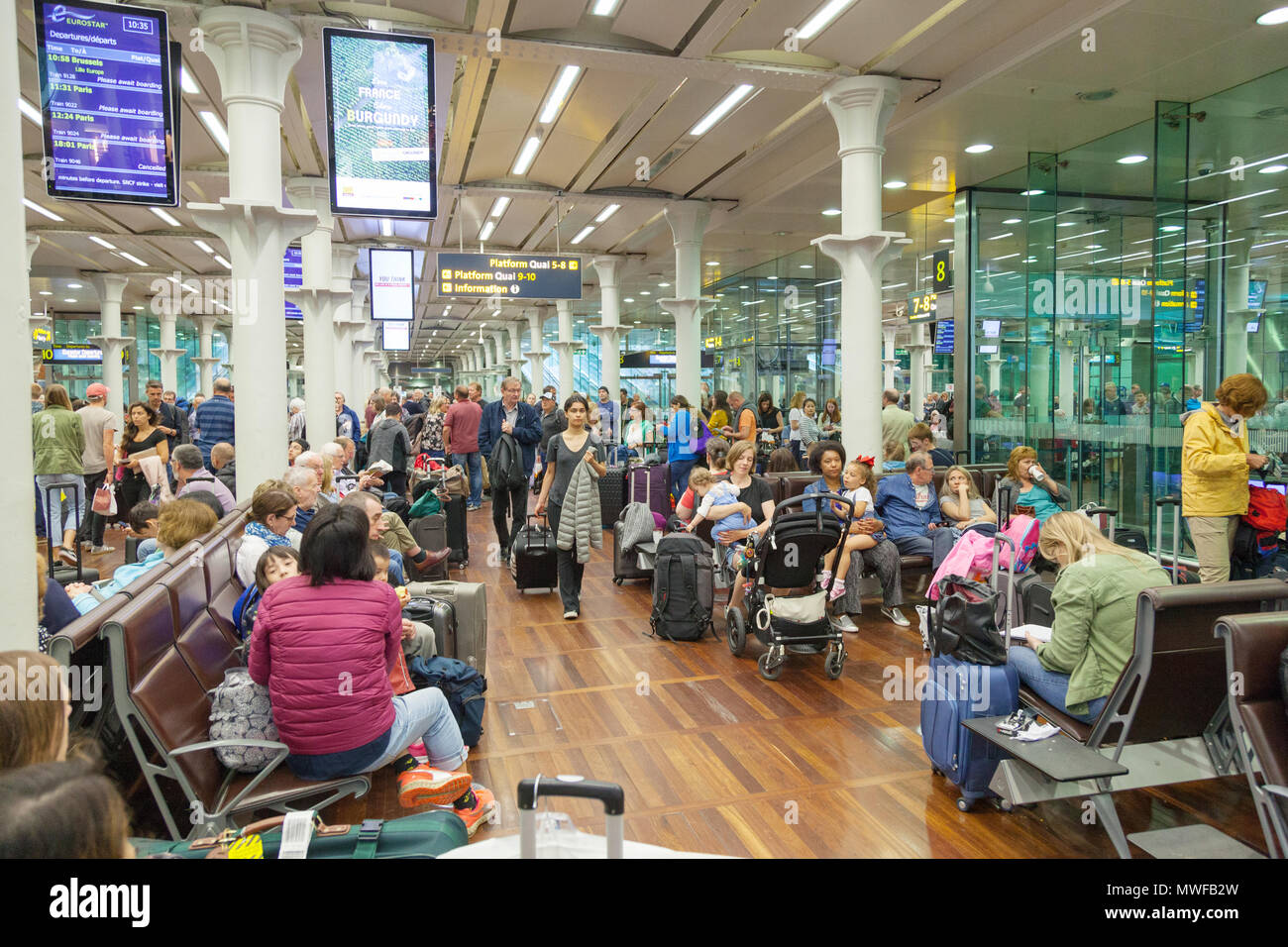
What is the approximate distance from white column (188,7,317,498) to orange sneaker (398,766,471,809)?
16.1ft

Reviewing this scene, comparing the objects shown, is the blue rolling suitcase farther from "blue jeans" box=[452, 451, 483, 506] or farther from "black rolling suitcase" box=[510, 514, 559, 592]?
"blue jeans" box=[452, 451, 483, 506]

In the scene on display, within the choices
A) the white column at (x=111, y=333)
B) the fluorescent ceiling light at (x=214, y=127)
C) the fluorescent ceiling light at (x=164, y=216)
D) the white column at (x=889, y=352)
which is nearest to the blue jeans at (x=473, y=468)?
the fluorescent ceiling light at (x=214, y=127)

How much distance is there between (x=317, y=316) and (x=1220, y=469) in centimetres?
1091

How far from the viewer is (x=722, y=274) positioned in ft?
77.2

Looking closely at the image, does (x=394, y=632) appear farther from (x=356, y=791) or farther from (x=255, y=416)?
(x=255, y=416)

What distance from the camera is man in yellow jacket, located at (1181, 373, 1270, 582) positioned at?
5559mm

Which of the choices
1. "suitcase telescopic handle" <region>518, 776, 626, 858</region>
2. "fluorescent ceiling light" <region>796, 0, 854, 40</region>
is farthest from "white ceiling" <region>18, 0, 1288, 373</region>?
"suitcase telescopic handle" <region>518, 776, 626, 858</region>

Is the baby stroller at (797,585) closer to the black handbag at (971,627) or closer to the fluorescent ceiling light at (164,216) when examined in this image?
the black handbag at (971,627)

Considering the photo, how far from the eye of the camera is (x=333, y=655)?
303 cm

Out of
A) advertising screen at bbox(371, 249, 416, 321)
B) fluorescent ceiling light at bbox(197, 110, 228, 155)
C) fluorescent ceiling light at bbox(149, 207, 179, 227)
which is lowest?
advertising screen at bbox(371, 249, 416, 321)

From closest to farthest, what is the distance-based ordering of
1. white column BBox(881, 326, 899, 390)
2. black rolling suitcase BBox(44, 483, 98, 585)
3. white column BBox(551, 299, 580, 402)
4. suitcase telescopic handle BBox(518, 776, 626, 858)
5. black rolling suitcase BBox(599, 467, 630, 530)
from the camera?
suitcase telescopic handle BBox(518, 776, 626, 858)
black rolling suitcase BBox(44, 483, 98, 585)
black rolling suitcase BBox(599, 467, 630, 530)
white column BBox(551, 299, 580, 402)
white column BBox(881, 326, 899, 390)

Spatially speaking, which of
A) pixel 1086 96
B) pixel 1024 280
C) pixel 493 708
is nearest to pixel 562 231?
pixel 1024 280

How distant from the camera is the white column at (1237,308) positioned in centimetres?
827

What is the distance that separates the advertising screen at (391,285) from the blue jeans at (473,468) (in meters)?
4.58
